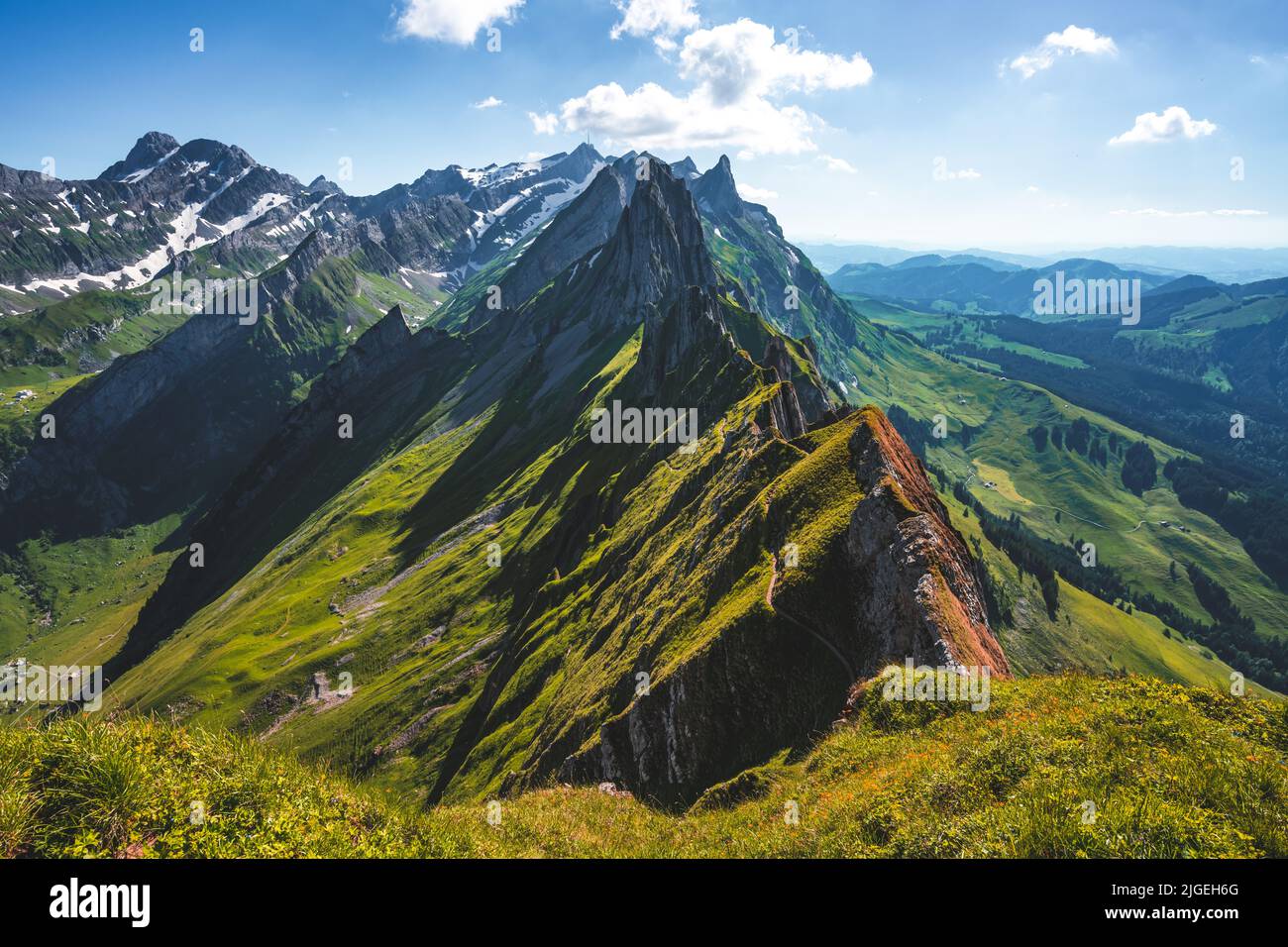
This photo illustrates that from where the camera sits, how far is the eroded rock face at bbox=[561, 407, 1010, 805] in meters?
28.1

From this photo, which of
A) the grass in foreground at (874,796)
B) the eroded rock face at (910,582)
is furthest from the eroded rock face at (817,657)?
the grass in foreground at (874,796)

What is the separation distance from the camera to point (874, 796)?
16.1 m

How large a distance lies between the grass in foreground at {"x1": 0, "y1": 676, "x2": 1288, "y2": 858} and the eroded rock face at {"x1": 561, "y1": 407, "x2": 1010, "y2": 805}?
6.48m

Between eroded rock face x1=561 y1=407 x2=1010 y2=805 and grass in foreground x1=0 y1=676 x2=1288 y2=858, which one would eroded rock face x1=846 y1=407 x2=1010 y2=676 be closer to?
eroded rock face x1=561 y1=407 x2=1010 y2=805

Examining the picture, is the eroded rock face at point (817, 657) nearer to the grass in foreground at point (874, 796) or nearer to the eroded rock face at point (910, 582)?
the eroded rock face at point (910, 582)

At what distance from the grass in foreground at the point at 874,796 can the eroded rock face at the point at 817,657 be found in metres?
6.48

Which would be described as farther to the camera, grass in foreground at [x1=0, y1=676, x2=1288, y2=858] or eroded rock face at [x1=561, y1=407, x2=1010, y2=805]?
eroded rock face at [x1=561, y1=407, x2=1010, y2=805]

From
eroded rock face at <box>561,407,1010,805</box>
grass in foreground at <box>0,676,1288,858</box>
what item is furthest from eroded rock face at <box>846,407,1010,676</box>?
grass in foreground at <box>0,676,1288,858</box>

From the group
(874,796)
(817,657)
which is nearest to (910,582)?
(817,657)

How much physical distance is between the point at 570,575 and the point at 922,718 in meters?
66.3

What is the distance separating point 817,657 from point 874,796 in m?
15.6

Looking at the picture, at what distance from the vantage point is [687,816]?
24.5 m
